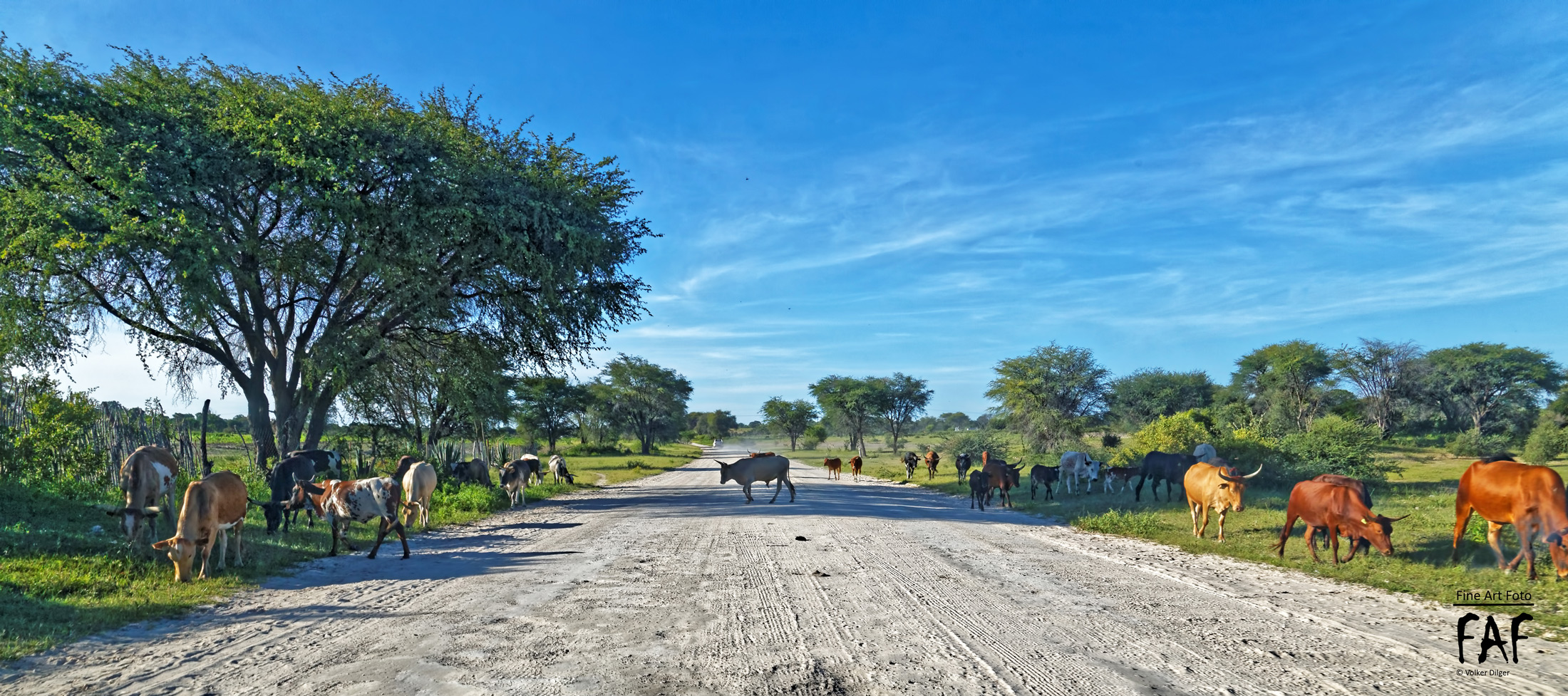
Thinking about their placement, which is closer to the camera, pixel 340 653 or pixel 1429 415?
pixel 340 653

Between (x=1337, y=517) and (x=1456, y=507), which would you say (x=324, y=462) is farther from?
(x=1456, y=507)

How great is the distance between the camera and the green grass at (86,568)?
20.7 ft

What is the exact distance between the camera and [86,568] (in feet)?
27.0

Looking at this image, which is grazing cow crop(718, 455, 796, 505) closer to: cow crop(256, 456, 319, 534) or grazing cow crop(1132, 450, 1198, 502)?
grazing cow crop(1132, 450, 1198, 502)

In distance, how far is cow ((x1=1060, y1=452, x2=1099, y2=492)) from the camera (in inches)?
888

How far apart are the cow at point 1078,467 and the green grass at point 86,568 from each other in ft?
57.9

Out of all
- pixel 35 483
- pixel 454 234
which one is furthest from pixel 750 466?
pixel 35 483

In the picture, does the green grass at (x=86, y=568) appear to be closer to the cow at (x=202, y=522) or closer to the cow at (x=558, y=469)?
the cow at (x=202, y=522)

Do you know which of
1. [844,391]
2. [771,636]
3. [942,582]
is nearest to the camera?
[771,636]

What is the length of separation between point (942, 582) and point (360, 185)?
58.5 feet

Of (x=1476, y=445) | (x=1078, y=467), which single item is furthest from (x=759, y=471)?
(x=1476, y=445)

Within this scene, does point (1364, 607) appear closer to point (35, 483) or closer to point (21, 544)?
point (21, 544)

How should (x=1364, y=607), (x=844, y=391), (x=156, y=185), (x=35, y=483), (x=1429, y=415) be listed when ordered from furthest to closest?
(x=844, y=391) → (x=1429, y=415) → (x=156, y=185) → (x=35, y=483) → (x=1364, y=607)

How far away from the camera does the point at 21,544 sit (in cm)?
895
